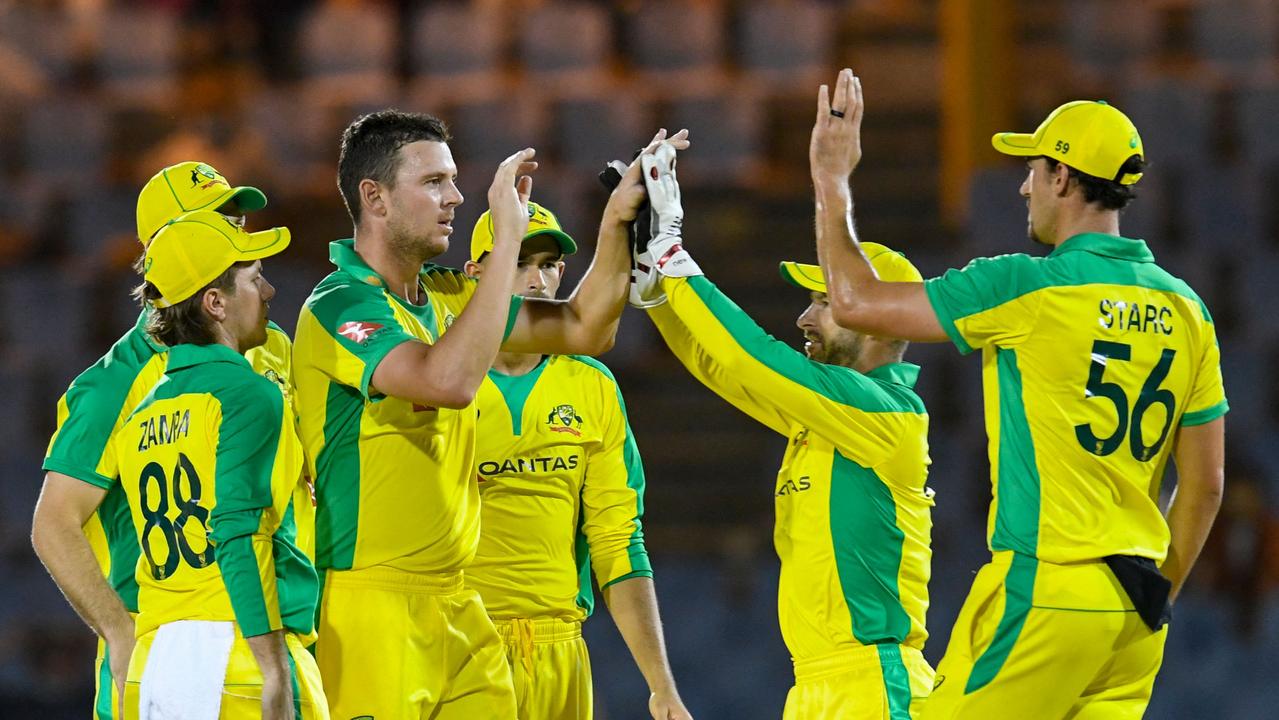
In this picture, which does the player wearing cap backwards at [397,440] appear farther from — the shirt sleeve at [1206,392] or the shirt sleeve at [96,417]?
the shirt sleeve at [1206,392]

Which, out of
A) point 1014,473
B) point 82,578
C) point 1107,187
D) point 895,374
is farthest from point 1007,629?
point 82,578

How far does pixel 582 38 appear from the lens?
43.9ft

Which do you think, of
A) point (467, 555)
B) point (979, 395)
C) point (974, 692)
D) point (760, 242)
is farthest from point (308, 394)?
point (760, 242)

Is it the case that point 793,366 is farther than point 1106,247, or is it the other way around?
point 793,366

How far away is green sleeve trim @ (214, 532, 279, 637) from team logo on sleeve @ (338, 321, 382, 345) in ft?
1.87

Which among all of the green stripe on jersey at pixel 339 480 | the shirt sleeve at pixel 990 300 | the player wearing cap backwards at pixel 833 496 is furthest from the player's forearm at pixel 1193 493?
the green stripe on jersey at pixel 339 480

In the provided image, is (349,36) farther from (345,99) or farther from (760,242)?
(760,242)

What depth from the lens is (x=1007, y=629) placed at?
4.22 metres

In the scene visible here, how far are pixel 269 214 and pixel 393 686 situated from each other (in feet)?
27.8

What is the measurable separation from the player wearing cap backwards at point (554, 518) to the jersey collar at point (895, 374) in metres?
0.93

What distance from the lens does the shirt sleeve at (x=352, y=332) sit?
13.9 feet

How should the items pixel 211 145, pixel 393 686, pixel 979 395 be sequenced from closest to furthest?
pixel 393 686, pixel 979 395, pixel 211 145

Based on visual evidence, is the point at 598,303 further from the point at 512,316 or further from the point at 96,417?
the point at 96,417

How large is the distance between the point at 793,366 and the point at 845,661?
83cm
